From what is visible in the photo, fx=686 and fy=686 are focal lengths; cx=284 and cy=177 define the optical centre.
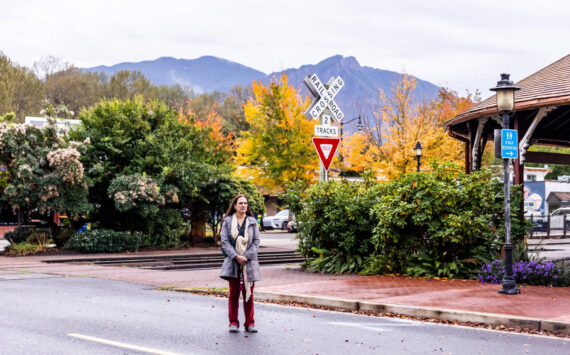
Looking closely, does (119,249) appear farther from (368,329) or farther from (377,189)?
(368,329)

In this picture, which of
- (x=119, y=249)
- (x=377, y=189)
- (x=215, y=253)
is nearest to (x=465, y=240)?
(x=377, y=189)

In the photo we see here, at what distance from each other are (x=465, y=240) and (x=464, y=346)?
655 centimetres

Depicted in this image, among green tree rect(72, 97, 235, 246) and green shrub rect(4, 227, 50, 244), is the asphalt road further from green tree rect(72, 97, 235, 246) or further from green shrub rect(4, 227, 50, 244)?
green tree rect(72, 97, 235, 246)

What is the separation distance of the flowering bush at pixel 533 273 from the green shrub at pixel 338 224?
126 inches

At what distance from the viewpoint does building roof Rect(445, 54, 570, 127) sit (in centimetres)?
1390

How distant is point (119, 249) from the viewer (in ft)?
80.1

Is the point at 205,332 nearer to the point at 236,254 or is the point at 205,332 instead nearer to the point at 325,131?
the point at 236,254

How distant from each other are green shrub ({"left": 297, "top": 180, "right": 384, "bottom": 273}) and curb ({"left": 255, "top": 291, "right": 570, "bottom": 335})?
4.48 m

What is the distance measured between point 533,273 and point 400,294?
3090 mm

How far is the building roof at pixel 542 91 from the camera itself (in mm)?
13898

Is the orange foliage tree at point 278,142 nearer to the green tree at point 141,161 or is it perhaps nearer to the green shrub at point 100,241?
the green tree at point 141,161

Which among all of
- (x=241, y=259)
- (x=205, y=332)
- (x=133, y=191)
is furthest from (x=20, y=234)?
(x=241, y=259)

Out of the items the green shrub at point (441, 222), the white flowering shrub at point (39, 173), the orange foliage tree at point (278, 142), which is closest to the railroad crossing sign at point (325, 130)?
the green shrub at point (441, 222)

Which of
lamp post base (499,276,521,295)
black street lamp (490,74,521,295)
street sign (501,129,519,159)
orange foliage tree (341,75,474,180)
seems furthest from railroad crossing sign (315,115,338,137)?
orange foliage tree (341,75,474,180)
